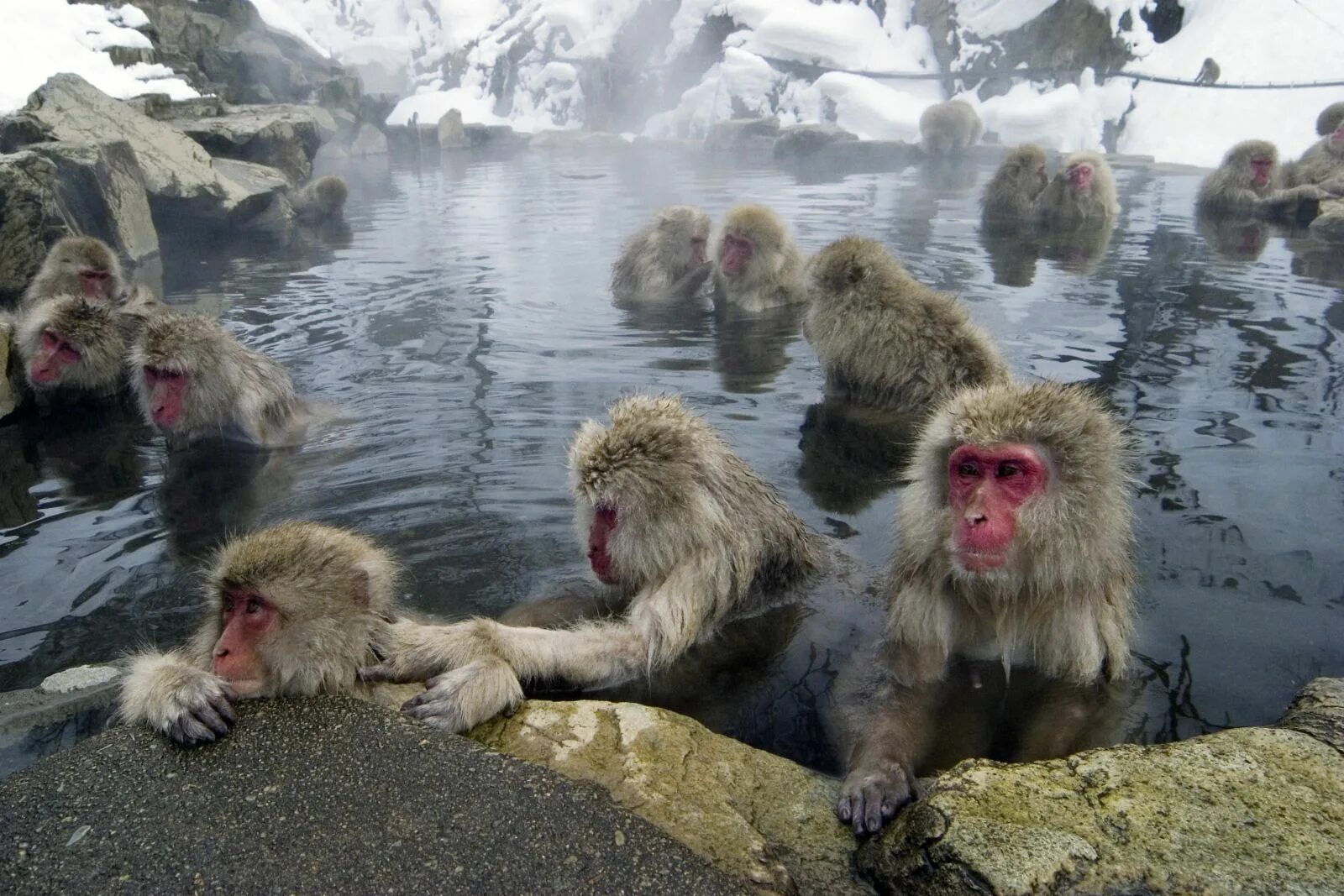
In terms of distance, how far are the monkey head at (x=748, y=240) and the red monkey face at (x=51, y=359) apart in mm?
4036

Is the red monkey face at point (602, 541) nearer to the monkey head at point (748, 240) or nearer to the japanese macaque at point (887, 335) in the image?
the japanese macaque at point (887, 335)

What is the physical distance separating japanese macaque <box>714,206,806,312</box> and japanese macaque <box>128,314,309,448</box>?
3344 millimetres

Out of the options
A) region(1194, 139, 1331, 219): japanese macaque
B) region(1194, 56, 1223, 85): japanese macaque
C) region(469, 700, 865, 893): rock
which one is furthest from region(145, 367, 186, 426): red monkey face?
region(1194, 56, 1223, 85): japanese macaque

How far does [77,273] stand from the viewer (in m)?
6.27

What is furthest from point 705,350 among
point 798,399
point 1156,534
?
point 1156,534

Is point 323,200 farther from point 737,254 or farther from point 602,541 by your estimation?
point 602,541

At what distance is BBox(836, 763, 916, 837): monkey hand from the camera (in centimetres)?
229

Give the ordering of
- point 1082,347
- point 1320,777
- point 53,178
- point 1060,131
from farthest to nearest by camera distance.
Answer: point 1060,131, point 53,178, point 1082,347, point 1320,777

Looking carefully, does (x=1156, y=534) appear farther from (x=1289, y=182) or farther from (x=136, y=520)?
(x=1289, y=182)

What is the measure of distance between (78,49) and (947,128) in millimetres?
13652

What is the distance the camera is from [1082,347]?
6305mm

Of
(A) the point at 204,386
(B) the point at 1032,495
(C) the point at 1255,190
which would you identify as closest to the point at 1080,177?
(C) the point at 1255,190

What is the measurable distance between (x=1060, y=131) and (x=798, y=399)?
18.8 meters

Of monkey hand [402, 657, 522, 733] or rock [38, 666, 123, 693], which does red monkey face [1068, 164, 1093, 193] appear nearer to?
monkey hand [402, 657, 522, 733]
